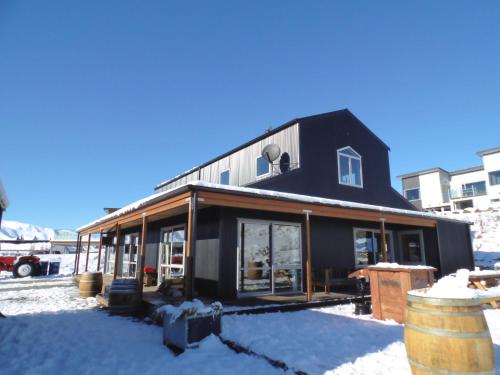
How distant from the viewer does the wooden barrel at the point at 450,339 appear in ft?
8.25

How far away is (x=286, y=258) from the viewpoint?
941cm

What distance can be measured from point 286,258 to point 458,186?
37.1 m

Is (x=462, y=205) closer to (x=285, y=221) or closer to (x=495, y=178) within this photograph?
(x=495, y=178)

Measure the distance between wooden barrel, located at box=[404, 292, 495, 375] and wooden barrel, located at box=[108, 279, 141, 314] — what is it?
6.26 metres

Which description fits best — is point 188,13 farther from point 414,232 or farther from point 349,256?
point 414,232

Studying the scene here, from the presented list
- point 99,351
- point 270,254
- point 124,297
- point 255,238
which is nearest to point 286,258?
point 270,254

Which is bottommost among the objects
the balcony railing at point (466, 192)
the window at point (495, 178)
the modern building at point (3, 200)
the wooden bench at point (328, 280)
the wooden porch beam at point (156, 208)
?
the wooden bench at point (328, 280)

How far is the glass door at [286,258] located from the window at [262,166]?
3.65m

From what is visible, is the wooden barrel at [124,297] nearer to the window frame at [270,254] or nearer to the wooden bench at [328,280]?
the window frame at [270,254]

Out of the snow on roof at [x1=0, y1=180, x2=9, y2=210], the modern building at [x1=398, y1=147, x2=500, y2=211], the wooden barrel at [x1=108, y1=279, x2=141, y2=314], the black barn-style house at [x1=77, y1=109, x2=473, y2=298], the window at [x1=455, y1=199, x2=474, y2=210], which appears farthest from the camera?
the window at [x1=455, y1=199, x2=474, y2=210]

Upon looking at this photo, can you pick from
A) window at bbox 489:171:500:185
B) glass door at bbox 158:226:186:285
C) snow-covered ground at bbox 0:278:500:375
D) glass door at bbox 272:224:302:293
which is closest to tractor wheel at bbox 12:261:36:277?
glass door at bbox 158:226:186:285

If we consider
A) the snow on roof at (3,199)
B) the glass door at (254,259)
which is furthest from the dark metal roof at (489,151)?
the snow on roof at (3,199)

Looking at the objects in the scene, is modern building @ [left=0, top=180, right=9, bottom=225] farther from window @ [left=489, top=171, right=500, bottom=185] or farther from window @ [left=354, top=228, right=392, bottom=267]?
window @ [left=489, top=171, right=500, bottom=185]

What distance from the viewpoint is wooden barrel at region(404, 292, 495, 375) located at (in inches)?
99.0
